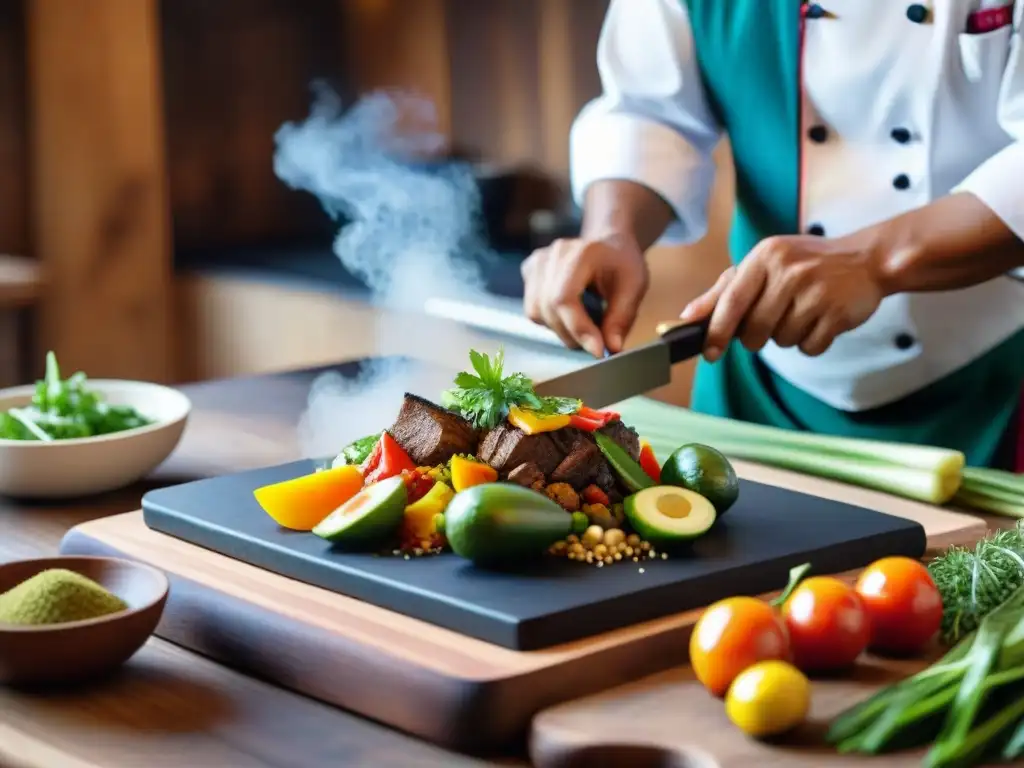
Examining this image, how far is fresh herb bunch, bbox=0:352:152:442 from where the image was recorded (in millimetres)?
1883

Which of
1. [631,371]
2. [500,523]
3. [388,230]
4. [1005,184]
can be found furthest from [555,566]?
[388,230]

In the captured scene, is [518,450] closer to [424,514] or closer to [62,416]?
[424,514]

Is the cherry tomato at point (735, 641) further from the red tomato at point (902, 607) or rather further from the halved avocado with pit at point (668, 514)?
the halved avocado with pit at point (668, 514)

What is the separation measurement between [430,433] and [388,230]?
106 centimetres

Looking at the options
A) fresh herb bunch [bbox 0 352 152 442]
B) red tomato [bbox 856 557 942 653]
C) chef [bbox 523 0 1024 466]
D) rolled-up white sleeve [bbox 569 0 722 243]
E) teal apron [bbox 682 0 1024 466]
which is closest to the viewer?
red tomato [bbox 856 557 942 653]

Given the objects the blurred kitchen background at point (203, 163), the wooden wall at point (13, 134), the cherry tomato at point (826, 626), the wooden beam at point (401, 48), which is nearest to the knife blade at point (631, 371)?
the cherry tomato at point (826, 626)

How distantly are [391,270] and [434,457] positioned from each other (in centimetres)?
124

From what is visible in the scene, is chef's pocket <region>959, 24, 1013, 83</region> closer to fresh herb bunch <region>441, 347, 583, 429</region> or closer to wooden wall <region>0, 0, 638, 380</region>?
fresh herb bunch <region>441, 347, 583, 429</region>

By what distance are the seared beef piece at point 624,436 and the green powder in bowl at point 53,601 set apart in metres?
0.59

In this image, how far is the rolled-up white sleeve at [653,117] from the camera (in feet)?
7.97

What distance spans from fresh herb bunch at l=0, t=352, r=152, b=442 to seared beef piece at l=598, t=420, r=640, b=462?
28.2 inches

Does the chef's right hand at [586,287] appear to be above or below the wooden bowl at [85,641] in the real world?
above

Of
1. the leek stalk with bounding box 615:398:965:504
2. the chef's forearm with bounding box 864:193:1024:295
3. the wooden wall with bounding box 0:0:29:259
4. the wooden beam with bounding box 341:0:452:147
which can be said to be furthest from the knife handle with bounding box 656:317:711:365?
the wooden wall with bounding box 0:0:29:259

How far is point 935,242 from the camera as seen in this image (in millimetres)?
1984
